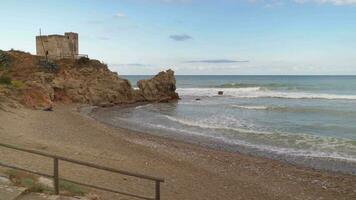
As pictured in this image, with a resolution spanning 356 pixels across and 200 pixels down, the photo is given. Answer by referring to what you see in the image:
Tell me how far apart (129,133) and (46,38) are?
44.2m

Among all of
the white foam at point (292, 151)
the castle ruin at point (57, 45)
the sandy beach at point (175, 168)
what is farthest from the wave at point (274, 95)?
the sandy beach at point (175, 168)

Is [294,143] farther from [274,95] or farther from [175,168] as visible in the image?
[274,95]

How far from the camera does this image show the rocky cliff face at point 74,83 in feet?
120

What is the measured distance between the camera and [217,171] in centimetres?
1459

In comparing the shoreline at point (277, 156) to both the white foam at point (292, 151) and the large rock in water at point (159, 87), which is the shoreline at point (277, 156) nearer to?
the white foam at point (292, 151)

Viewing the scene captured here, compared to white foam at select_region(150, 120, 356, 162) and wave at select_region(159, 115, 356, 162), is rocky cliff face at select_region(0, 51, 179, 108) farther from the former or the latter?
white foam at select_region(150, 120, 356, 162)

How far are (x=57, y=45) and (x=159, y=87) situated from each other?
17.8m

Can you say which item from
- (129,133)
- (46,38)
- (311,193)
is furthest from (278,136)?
(46,38)

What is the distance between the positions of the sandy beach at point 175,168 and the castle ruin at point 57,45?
4132cm

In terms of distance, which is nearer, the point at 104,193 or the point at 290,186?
the point at 104,193

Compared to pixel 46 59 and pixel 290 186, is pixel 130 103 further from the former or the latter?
pixel 290 186

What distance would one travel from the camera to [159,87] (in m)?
56.2

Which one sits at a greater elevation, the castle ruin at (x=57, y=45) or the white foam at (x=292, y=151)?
the castle ruin at (x=57, y=45)

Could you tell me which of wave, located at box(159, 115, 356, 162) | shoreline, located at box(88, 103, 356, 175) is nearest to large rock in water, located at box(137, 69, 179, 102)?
wave, located at box(159, 115, 356, 162)
